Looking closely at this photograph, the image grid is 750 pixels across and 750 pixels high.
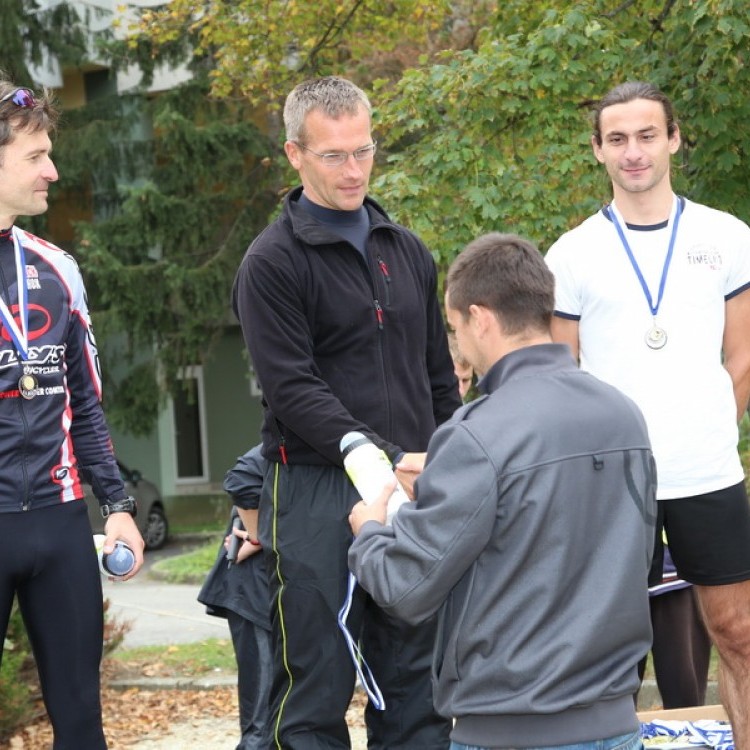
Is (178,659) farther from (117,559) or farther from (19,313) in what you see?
(19,313)

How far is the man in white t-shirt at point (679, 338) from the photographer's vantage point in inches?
162

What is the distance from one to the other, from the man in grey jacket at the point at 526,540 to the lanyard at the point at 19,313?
52.2 inches

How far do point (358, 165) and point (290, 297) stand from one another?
17.8 inches

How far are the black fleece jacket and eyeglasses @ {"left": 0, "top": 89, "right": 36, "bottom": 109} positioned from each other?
79 centimetres

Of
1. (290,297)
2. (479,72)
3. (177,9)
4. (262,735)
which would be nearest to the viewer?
(290,297)

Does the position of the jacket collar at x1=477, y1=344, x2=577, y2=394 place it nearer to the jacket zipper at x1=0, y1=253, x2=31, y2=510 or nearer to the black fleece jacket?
the black fleece jacket

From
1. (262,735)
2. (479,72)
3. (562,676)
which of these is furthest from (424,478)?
(479,72)

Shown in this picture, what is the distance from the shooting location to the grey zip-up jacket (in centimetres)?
274

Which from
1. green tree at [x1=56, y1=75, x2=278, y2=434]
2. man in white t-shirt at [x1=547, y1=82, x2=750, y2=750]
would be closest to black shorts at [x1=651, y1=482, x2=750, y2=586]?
man in white t-shirt at [x1=547, y1=82, x2=750, y2=750]

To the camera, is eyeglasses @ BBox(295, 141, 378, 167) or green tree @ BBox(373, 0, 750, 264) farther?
green tree @ BBox(373, 0, 750, 264)

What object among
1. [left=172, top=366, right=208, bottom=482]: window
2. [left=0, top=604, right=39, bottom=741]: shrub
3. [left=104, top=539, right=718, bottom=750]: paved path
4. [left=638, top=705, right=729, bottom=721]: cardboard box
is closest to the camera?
[left=638, top=705, right=729, bottom=721]: cardboard box

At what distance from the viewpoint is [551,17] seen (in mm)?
8773

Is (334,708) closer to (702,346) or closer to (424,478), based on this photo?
(424,478)

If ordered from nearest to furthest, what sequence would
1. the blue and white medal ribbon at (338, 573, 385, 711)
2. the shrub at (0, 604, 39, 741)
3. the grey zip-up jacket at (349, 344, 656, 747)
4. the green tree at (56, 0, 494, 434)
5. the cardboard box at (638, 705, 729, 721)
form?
the grey zip-up jacket at (349, 344, 656, 747)
the blue and white medal ribbon at (338, 573, 385, 711)
the cardboard box at (638, 705, 729, 721)
the shrub at (0, 604, 39, 741)
the green tree at (56, 0, 494, 434)
